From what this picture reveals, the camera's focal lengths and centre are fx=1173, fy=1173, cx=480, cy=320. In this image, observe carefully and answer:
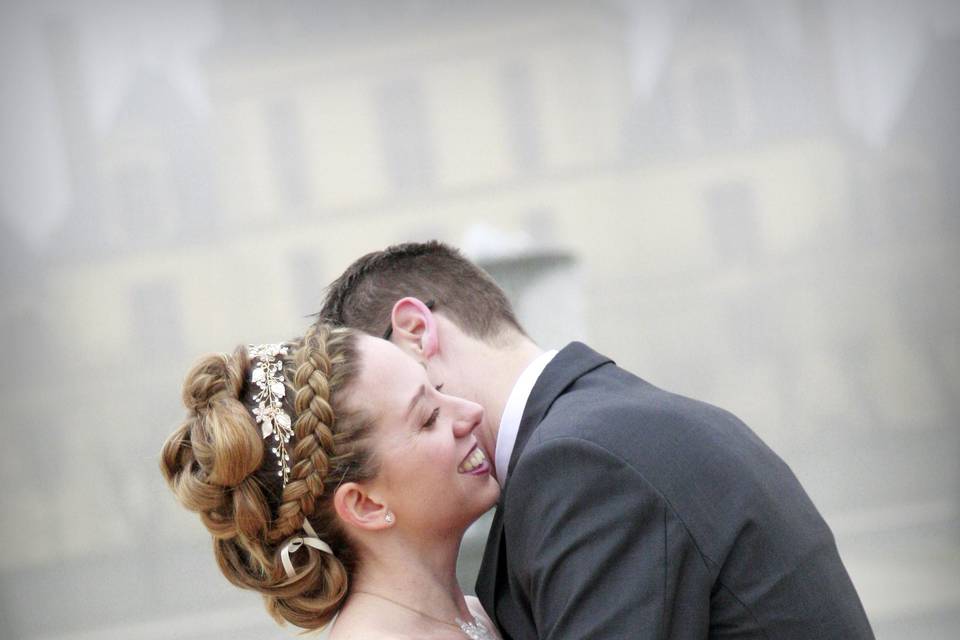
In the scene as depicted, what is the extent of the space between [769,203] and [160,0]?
7.51 metres

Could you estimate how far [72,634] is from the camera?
1303 cm

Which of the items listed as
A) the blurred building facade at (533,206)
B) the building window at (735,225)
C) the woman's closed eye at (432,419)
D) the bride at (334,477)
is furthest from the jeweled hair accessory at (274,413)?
the building window at (735,225)

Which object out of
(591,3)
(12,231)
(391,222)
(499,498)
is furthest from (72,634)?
(499,498)

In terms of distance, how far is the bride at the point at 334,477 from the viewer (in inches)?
85.8

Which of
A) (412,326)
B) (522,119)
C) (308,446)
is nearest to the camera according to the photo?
(308,446)

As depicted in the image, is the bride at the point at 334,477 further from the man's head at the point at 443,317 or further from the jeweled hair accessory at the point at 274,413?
the man's head at the point at 443,317

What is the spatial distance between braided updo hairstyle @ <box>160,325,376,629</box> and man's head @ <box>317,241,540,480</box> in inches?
12.3

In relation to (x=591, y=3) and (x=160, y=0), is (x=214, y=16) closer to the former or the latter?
(x=160, y=0)

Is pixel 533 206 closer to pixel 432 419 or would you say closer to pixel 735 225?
pixel 735 225

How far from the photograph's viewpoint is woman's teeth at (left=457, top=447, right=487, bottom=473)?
2.32 meters

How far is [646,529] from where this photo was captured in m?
1.94

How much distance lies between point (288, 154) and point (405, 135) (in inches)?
55.1

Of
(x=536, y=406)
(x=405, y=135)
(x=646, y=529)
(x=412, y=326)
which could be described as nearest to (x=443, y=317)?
(x=412, y=326)

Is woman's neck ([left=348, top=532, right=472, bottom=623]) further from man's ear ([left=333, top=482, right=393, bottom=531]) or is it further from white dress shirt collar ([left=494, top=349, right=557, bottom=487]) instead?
white dress shirt collar ([left=494, top=349, right=557, bottom=487])
